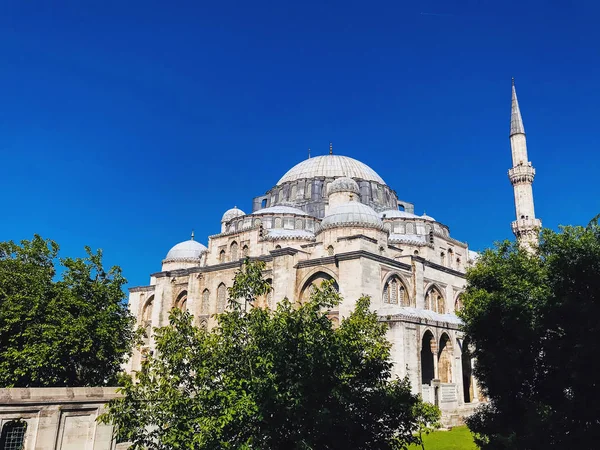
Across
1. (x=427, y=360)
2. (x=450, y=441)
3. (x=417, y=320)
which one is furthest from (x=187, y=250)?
(x=450, y=441)

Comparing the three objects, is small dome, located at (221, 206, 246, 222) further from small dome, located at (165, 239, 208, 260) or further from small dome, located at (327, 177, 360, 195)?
small dome, located at (327, 177, 360, 195)

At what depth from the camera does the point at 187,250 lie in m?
39.2

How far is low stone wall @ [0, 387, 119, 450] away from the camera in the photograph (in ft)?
35.5

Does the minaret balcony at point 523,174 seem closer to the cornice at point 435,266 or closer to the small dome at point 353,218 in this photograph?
the cornice at point 435,266

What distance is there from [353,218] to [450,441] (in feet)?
46.0

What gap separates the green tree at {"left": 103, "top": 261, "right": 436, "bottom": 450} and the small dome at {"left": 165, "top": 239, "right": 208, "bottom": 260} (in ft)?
98.7

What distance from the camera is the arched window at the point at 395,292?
86.5 ft

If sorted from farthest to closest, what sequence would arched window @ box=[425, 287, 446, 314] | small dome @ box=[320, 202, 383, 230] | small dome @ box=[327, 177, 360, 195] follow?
small dome @ box=[327, 177, 360, 195] < arched window @ box=[425, 287, 446, 314] < small dome @ box=[320, 202, 383, 230]

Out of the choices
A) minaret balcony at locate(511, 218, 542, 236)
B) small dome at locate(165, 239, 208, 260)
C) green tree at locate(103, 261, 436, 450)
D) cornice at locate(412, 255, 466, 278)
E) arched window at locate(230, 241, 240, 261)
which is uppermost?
minaret balcony at locate(511, 218, 542, 236)

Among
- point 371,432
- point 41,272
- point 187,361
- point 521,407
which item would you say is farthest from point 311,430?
point 41,272

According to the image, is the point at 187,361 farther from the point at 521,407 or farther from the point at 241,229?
the point at 241,229

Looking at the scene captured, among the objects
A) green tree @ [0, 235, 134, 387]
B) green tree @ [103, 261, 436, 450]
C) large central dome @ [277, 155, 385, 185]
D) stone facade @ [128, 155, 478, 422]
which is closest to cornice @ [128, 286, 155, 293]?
stone facade @ [128, 155, 478, 422]

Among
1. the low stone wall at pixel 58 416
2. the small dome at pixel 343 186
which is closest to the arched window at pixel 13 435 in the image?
the low stone wall at pixel 58 416

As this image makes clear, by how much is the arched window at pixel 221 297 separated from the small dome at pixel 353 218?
7.30 meters
